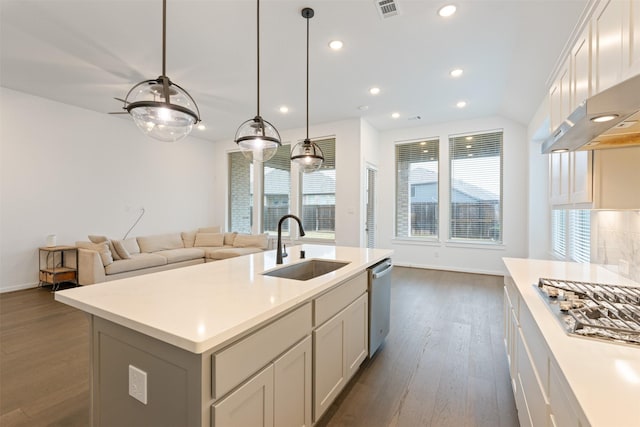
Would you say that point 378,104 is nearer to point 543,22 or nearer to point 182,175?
point 543,22

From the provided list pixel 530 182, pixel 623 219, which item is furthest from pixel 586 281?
pixel 530 182

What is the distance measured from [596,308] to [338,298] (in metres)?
1.26

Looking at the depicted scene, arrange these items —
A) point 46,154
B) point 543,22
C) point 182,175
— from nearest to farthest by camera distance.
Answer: point 543,22, point 46,154, point 182,175

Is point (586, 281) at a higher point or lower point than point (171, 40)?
lower

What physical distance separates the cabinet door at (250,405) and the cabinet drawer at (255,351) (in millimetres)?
33

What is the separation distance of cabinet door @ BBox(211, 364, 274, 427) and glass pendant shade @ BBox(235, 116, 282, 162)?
5.53 feet

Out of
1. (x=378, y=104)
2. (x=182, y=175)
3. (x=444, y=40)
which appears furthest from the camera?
(x=182, y=175)

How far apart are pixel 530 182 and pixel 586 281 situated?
391 centimetres

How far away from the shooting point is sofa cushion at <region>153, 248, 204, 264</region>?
5445mm

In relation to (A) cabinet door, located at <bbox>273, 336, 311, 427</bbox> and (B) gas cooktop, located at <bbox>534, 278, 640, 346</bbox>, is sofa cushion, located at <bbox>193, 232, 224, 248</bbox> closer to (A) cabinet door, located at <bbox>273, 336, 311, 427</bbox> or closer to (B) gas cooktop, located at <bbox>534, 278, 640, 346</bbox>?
(A) cabinet door, located at <bbox>273, 336, 311, 427</bbox>

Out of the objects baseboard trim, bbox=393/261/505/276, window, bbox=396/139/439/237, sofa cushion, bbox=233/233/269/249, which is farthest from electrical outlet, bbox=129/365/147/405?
window, bbox=396/139/439/237

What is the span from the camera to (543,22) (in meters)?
2.69

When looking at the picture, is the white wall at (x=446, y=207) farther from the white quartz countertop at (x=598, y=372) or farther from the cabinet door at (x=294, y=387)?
the cabinet door at (x=294, y=387)

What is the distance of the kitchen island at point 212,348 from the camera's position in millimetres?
1015
